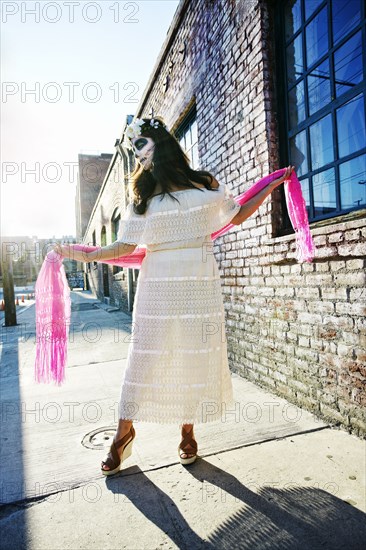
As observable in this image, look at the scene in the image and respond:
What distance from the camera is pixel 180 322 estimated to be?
1.86 meters

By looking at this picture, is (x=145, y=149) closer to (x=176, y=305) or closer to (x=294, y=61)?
(x=176, y=305)

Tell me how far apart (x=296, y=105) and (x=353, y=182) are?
3.48 ft

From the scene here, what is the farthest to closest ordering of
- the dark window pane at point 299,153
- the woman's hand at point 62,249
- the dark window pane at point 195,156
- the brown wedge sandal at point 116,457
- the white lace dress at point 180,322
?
1. the dark window pane at point 195,156
2. the dark window pane at point 299,153
3. the woman's hand at point 62,249
4. the brown wedge sandal at point 116,457
5. the white lace dress at point 180,322

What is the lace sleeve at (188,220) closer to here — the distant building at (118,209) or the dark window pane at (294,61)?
the dark window pane at (294,61)

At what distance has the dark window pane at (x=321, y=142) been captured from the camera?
271 cm

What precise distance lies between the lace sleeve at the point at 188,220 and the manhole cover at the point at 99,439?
4.72 feet

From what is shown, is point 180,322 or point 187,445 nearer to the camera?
point 180,322

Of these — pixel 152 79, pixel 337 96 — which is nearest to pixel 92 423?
pixel 337 96

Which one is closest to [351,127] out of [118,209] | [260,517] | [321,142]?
[321,142]

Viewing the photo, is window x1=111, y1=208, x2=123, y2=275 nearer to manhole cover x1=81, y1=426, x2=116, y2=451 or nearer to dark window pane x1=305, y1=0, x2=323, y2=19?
dark window pane x1=305, y1=0, x2=323, y2=19

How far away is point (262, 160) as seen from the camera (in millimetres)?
3189

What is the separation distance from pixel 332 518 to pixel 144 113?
26.1 ft

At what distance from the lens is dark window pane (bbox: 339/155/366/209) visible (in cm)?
240

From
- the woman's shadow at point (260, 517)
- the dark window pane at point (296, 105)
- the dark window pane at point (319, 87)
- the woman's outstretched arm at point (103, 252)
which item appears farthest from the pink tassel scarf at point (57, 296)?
the dark window pane at point (296, 105)
